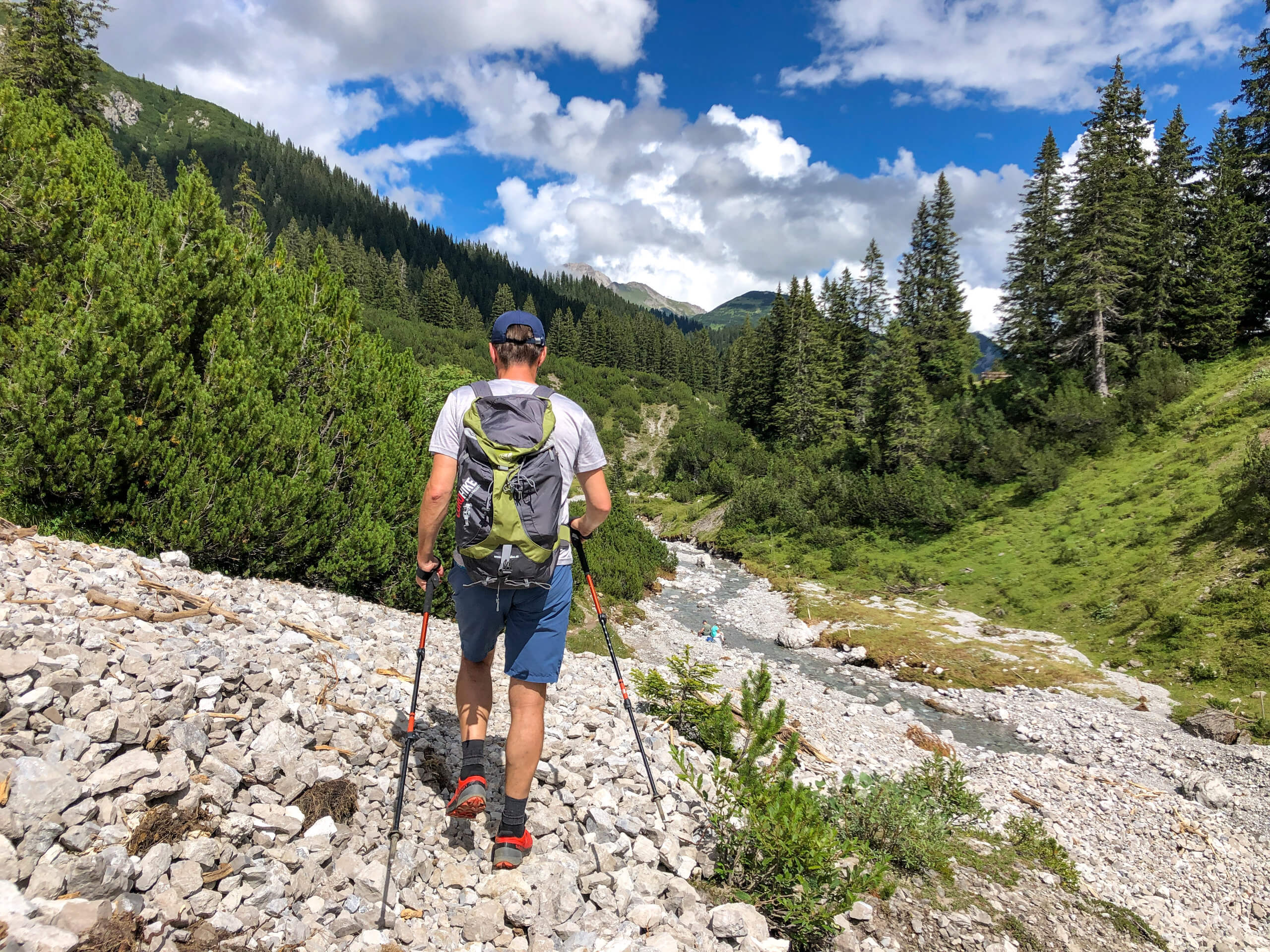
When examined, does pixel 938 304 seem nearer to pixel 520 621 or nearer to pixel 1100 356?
pixel 1100 356

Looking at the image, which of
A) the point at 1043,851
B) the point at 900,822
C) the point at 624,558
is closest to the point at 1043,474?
the point at 624,558

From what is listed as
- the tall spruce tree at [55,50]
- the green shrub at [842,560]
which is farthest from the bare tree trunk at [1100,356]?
the tall spruce tree at [55,50]

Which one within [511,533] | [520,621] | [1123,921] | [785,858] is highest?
[511,533]

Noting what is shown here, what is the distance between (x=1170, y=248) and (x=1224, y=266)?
2172 millimetres

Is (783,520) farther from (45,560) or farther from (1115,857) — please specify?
(45,560)

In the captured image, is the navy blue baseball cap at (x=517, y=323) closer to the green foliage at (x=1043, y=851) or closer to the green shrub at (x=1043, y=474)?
the green foliage at (x=1043, y=851)

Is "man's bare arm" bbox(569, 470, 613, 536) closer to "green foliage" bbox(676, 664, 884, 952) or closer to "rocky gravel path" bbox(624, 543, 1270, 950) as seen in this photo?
"green foliage" bbox(676, 664, 884, 952)

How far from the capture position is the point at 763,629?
19375mm

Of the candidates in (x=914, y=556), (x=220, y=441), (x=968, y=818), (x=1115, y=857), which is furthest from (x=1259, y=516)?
(x=220, y=441)

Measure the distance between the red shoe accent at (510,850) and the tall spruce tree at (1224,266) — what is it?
34461 mm

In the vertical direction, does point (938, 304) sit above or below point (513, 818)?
above

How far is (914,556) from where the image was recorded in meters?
24.2

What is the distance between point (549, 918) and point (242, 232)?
9.37 meters

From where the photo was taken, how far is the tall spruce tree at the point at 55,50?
21.9 meters
